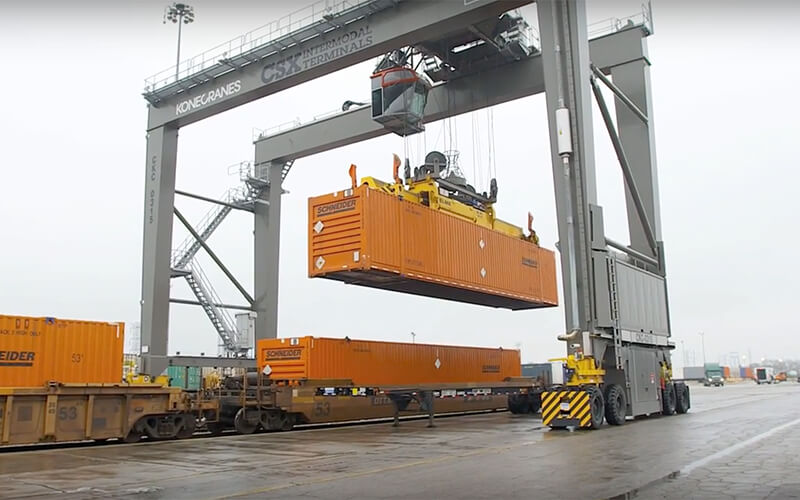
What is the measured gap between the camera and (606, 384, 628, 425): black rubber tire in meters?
17.1

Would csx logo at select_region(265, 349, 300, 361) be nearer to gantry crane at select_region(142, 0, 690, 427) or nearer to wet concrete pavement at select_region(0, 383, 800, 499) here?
wet concrete pavement at select_region(0, 383, 800, 499)

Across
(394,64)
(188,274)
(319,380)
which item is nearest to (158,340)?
(188,274)

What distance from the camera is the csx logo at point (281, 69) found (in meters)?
21.2

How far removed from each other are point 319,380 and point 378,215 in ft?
15.9

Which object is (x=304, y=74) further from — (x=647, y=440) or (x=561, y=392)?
(x=647, y=440)

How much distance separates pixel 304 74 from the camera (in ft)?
69.4

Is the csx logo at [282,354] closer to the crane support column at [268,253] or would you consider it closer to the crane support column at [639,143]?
the crane support column at [268,253]

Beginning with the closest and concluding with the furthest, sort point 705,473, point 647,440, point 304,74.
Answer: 1. point 705,473
2. point 647,440
3. point 304,74

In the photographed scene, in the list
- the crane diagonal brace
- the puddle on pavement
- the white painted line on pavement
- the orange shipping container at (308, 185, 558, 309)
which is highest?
the crane diagonal brace

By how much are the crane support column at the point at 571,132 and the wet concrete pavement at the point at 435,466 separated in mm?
4323

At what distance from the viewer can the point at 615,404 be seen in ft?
56.5

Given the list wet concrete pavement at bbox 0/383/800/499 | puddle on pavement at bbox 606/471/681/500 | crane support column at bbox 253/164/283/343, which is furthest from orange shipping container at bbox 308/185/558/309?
crane support column at bbox 253/164/283/343

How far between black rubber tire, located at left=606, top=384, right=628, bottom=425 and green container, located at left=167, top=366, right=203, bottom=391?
16.0 m

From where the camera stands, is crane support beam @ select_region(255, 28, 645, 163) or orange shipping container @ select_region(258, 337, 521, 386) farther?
crane support beam @ select_region(255, 28, 645, 163)
